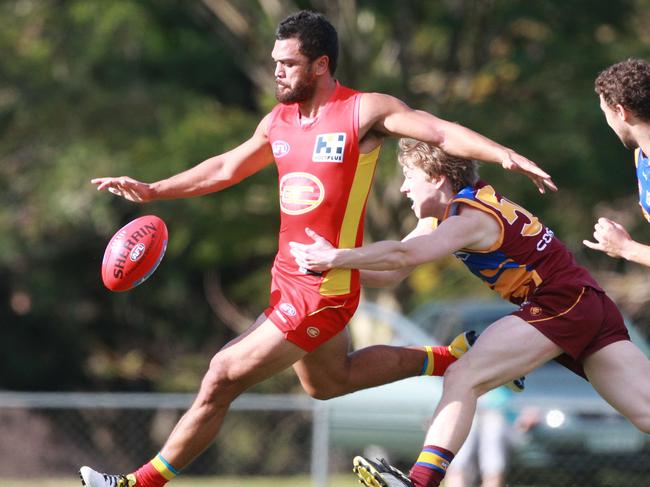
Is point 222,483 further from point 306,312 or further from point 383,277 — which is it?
point 306,312

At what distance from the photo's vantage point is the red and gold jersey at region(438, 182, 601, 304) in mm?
5566

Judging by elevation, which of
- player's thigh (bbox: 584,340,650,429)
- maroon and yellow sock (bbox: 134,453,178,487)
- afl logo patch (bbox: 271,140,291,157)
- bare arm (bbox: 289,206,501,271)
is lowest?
maroon and yellow sock (bbox: 134,453,178,487)

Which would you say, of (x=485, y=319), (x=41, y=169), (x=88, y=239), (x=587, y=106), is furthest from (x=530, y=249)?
(x=88, y=239)


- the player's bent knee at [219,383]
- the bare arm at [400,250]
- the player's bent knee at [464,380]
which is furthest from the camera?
the player's bent knee at [219,383]

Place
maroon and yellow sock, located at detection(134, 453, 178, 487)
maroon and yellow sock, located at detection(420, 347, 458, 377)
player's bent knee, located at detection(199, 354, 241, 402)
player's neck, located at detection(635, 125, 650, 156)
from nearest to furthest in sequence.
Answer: player's neck, located at detection(635, 125, 650, 156), player's bent knee, located at detection(199, 354, 241, 402), maroon and yellow sock, located at detection(134, 453, 178, 487), maroon and yellow sock, located at detection(420, 347, 458, 377)

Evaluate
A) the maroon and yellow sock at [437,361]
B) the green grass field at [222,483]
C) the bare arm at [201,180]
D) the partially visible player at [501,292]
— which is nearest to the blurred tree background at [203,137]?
the green grass field at [222,483]

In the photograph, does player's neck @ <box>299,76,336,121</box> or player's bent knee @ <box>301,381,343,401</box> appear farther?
player's bent knee @ <box>301,381,343,401</box>

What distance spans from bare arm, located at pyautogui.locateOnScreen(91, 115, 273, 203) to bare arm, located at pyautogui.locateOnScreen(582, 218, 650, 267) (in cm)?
164

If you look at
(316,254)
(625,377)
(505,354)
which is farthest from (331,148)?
(625,377)

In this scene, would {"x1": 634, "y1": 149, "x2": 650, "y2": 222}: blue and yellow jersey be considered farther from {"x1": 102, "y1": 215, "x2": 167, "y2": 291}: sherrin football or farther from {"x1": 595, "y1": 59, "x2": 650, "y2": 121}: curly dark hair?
{"x1": 102, "y1": 215, "x2": 167, "y2": 291}: sherrin football

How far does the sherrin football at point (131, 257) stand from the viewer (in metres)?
5.87

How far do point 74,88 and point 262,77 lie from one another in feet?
8.17

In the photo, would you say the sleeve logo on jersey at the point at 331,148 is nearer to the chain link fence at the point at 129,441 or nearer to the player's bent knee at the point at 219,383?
the player's bent knee at the point at 219,383

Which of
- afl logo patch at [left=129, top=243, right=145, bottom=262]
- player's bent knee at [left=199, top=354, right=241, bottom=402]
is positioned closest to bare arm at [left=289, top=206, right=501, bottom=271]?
player's bent knee at [left=199, top=354, right=241, bottom=402]
